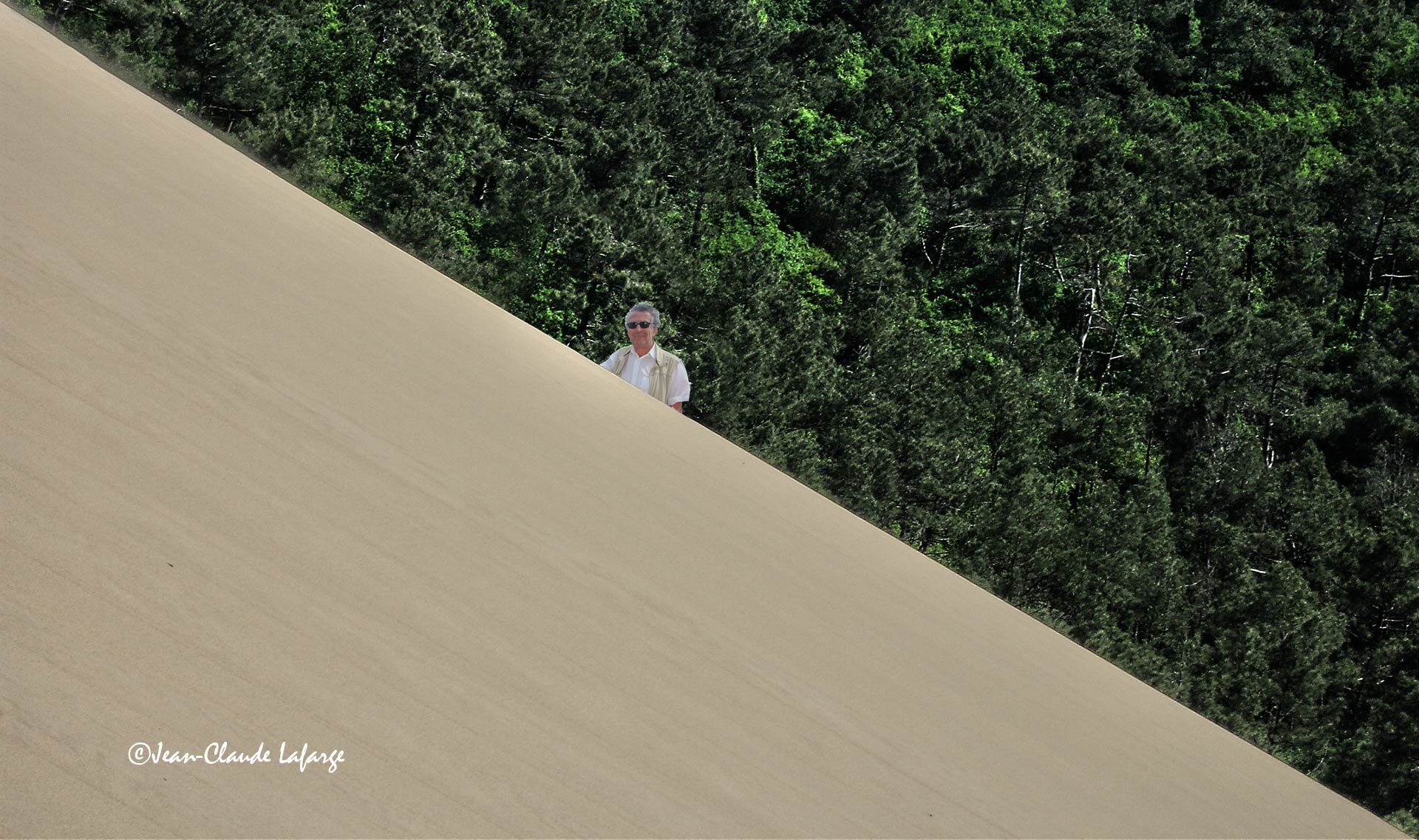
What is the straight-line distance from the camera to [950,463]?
23.1 meters

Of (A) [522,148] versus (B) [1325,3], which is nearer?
(A) [522,148]

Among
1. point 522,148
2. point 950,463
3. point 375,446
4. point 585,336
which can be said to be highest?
point 375,446

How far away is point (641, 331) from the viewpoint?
5336 millimetres

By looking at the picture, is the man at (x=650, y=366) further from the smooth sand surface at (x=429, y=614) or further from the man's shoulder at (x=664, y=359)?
the smooth sand surface at (x=429, y=614)

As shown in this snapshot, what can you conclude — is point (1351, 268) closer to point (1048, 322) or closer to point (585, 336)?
point (1048, 322)

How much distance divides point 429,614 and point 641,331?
2880mm

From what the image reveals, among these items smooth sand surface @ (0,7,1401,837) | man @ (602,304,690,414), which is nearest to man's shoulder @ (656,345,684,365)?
man @ (602,304,690,414)

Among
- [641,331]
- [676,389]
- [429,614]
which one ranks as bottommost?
[676,389]

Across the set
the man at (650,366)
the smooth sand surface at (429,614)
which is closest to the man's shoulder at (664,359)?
the man at (650,366)

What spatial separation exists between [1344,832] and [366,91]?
85.7 ft

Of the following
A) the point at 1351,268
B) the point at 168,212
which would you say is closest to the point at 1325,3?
the point at 1351,268

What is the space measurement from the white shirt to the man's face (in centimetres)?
3

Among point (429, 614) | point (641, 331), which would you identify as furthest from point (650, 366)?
point (429, 614)

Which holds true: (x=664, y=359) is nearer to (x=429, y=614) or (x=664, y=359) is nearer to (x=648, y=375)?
(x=648, y=375)
